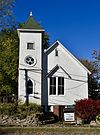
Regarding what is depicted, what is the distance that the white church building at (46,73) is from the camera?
35.9 meters

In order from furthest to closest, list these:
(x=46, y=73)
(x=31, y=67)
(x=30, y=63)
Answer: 1. (x=46, y=73)
2. (x=30, y=63)
3. (x=31, y=67)

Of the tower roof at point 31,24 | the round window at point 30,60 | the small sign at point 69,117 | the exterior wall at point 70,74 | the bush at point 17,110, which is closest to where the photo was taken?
the bush at point 17,110

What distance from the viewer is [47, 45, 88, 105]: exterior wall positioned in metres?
37.2

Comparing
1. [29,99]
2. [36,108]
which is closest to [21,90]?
[29,99]

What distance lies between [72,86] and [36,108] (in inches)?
240

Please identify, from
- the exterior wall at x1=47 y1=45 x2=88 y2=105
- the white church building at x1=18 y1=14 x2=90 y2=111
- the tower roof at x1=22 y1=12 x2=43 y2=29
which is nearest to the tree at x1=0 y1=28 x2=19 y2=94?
the white church building at x1=18 y1=14 x2=90 y2=111

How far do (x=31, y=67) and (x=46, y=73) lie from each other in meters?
1.84

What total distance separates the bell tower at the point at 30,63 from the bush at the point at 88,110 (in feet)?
14.8

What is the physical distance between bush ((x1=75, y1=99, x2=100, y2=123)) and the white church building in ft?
11.4

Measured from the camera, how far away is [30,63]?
3628cm

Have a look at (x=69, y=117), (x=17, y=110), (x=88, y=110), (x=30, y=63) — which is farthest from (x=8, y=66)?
(x=88, y=110)

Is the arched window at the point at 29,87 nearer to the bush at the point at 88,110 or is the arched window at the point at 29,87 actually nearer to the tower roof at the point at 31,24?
the bush at the point at 88,110

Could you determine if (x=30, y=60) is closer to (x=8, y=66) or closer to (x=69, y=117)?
(x=69, y=117)

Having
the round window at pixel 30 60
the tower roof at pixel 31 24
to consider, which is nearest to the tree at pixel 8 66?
the round window at pixel 30 60
